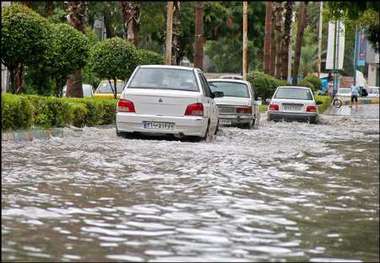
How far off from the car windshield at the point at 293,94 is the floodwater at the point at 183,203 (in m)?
13.6

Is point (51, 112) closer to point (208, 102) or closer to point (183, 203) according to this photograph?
point (208, 102)

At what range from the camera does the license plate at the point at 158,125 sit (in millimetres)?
16578

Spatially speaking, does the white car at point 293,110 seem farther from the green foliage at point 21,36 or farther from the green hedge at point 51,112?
the green foliage at point 21,36

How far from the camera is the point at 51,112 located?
17.5 meters

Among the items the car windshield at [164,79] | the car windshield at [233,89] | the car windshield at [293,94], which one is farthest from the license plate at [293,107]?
the car windshield at [164,79]

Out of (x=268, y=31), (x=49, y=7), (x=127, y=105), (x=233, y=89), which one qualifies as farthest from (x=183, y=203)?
(x=268, y=31)

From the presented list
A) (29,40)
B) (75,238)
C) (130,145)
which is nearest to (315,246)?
(75,238)

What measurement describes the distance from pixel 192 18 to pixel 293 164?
4350 cm

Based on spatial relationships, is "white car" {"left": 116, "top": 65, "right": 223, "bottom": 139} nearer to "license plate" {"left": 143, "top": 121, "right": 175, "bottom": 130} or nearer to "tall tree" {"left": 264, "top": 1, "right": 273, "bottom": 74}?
"license plate" {"left": 143, "top": 121, "right": 175, "bottom": 130}

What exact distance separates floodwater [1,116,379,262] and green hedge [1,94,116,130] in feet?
1.70

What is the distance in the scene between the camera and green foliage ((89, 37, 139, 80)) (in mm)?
23750

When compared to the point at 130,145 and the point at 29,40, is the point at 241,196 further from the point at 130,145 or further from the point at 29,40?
the point at 29,40

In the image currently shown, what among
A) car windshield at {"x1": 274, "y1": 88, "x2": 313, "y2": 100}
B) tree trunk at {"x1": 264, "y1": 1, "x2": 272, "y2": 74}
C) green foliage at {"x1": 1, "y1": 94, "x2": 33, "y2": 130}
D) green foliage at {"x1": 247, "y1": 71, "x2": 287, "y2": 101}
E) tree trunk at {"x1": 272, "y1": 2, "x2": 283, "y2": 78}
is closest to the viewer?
green foliage at {"x1": 1, "y1": 94, "x2": 33, "y2": 130}

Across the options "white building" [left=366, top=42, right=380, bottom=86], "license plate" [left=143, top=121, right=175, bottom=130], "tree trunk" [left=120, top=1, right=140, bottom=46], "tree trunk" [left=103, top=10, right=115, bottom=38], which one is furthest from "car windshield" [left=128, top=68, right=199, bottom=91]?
"white building" [left=366, top=42, right=380, bottom=86]
